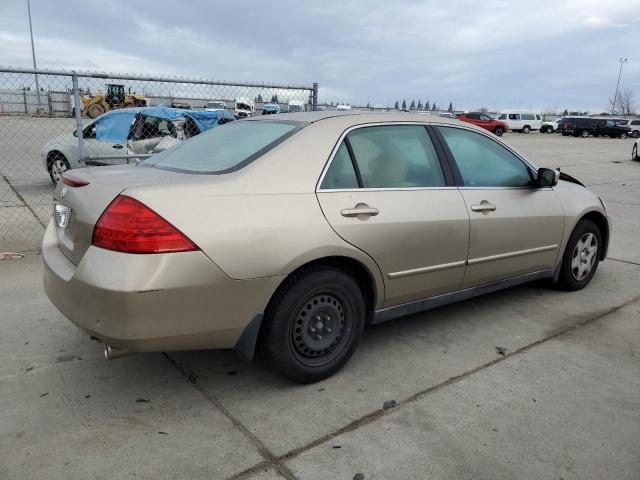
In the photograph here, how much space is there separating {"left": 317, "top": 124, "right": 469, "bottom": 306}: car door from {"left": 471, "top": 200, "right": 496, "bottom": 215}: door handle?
0.38ft

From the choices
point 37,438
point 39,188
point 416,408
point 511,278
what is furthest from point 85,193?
point 39,188

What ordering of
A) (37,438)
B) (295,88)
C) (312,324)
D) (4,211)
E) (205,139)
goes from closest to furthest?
(37,438), (312,324), (205,139), (295,88), (4,211)

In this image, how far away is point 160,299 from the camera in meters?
2.41

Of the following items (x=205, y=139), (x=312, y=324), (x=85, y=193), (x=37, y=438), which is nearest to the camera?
(x=37, y=438)

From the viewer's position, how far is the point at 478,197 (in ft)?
12.0

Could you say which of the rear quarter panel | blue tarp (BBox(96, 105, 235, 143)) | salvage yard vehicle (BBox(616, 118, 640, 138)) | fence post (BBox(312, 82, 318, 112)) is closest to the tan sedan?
the rear quarter panel

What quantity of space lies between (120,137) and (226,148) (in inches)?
285

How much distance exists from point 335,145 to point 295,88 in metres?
3.92

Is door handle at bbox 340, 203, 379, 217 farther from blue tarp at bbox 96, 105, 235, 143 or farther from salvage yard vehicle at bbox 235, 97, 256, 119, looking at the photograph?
blue tarp at bbox 96, 105, 235, 143

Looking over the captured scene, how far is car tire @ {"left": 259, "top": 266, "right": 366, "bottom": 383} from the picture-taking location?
9.14ft

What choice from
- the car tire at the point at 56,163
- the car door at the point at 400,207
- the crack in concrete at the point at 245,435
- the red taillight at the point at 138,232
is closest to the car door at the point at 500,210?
the car door at the point at 400,207

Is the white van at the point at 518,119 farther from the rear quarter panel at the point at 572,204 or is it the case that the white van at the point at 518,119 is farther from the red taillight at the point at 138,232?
the red taillight at the point at 138,232

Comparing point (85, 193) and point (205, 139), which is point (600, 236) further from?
point (85, 193)

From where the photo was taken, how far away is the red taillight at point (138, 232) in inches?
94.0
